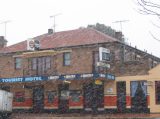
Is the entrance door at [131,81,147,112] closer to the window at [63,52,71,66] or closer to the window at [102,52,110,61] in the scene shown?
the window at [102,52,110,61]

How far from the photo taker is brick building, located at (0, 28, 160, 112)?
38.2 meters

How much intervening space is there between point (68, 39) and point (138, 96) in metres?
9.65

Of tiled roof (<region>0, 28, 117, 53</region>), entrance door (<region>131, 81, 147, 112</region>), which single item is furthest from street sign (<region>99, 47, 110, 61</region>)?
entrance door (<region>131, 81, 147, 112</region>)

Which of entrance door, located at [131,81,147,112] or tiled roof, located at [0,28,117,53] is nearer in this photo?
entrance door, located at [131,81,147,112]

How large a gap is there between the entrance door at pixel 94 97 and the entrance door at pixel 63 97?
6.84ft

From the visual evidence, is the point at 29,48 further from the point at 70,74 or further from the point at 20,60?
the point at 70,74

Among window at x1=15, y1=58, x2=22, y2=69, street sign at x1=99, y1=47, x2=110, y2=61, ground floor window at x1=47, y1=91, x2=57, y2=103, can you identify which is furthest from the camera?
window at x1=15, y1=58, x2=22, y2=69

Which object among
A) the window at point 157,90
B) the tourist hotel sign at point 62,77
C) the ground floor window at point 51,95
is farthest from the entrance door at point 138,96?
the ground floor window at point 51,95

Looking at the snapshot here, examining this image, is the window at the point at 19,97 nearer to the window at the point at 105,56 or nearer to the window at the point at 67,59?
the window at the point at 67,59

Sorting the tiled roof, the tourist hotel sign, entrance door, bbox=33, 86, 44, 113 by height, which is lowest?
entrance door, bbox=33, 86, 44, 113

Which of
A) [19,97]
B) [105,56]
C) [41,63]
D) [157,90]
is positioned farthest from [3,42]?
[157,90]

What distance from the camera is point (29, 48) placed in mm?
43188

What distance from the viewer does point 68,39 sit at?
43.2 m

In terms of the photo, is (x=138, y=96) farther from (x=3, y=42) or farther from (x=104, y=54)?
(x=3, y=42)
